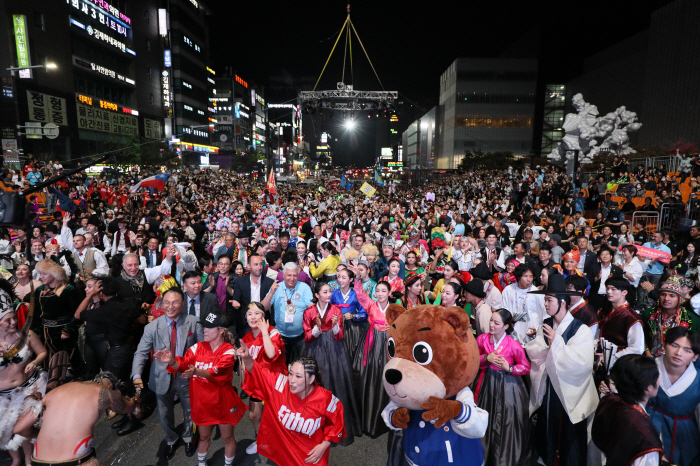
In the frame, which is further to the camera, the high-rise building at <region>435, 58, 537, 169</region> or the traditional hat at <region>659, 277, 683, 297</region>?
the high-rise building at <region>435, 58, 537, 169</region>

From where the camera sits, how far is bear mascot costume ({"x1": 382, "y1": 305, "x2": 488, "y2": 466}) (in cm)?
262

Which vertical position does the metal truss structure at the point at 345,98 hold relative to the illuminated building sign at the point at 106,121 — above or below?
below

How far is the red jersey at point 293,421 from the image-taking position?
3.04 metres

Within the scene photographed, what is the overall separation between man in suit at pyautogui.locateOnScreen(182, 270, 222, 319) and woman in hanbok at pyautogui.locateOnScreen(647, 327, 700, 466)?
14.8 ft

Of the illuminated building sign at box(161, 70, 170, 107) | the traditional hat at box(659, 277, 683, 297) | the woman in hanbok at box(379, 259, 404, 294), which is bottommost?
the woman in hanbok at box(379, 259, 404, 294)

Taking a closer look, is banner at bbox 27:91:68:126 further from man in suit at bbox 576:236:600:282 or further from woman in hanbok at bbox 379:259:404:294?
man in suit at bbox 576:236:600:282

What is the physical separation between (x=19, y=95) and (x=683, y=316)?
133ft

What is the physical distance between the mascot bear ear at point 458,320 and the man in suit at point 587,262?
561 cm

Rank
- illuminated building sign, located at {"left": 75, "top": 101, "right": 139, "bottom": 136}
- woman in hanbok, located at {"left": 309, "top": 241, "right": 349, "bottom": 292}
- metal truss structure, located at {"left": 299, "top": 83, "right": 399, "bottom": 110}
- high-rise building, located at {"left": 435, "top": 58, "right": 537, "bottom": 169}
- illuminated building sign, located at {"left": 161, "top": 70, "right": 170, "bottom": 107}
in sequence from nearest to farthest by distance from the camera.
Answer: woman in hanbok, located at {"left": 309, "top": 241, "right": 349, "bottom": 292}
metal truss structure, located at {"left": 299, "top": 83, "right": 399, "bottom": 110}
illuminated building sign, located at {"left": 75, "top": 101, "right": 139, "bottom": 136}
illuminated building sign, located at {"left": 161, "top": 70, "right": 170, "bottom": 107}
high-rise building, located at {"left": 435, "top": 58, "right": 537, "bottom": 169}

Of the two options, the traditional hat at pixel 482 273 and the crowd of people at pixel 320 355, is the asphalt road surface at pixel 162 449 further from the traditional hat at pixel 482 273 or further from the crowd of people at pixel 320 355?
the traditional hat at pixel 482 273

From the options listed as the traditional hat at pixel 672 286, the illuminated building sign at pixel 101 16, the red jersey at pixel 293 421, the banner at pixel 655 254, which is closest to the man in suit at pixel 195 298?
the red jersey at pixel 293 421

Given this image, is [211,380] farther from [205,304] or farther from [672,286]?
[672,286]

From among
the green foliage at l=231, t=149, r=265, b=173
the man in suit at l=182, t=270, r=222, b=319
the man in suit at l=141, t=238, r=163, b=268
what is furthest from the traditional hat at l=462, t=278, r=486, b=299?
the green foliage at l=231, t=149, r=265, b=173

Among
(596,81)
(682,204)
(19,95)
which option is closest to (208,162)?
(19,95)
